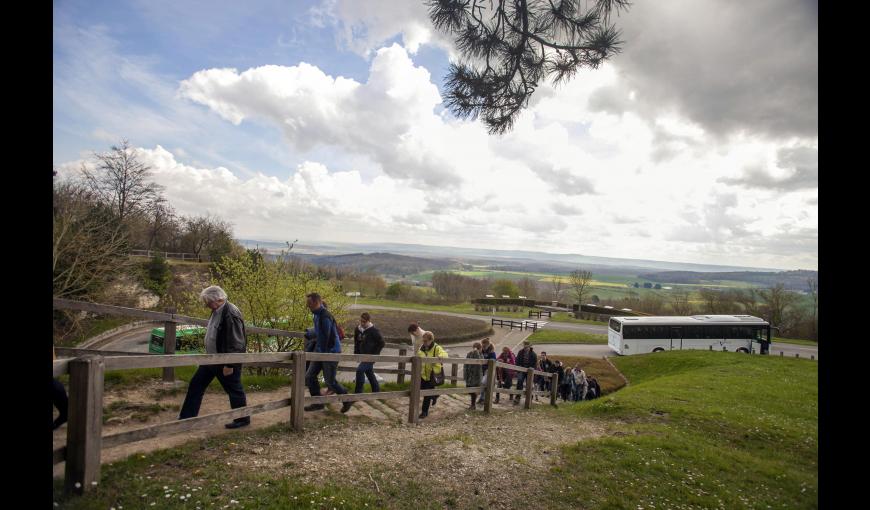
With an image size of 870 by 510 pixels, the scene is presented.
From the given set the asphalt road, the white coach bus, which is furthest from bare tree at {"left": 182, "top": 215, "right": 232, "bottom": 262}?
the white coach bus

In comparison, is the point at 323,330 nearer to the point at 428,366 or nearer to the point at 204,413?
the point at 204,413

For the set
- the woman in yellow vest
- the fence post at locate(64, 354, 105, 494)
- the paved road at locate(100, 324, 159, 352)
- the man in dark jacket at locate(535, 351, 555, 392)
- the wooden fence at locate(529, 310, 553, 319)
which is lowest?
the wooden fence at locate(529, 310, 553, 319)

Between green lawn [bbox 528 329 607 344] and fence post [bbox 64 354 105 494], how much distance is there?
1272 inches

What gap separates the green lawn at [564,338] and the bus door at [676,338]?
25.1ft

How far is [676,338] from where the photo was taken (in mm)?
26938

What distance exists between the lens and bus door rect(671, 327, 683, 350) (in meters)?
26.9

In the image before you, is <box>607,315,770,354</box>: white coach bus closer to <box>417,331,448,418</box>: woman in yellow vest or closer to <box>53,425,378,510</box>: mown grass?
<box>417,331,448,418</box>: woman in yellow vest

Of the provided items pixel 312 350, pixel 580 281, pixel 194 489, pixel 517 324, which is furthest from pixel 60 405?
pixel 580 281

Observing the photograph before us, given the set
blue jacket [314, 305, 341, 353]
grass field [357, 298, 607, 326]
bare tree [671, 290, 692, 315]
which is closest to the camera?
blue jacket [314, 305, 341, 353]

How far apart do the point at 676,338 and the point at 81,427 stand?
3077 cm

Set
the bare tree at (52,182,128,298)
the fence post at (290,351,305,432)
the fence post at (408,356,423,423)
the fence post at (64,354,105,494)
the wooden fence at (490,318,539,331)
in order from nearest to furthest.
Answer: the fence post at (64,354,105,494)
the fence post at (290,351,305,432)
the fence post at (408,356,423,423)
the bare tree at (52,182,128,298)
the wooden fence at (490,318,539,331)

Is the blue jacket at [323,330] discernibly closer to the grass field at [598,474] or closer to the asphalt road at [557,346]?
the grass field at [598,474]

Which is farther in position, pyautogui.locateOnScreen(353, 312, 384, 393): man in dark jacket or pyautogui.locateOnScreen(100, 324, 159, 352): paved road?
pyautogui.locateOnScreen(100, 324, 159, 352): paved road
